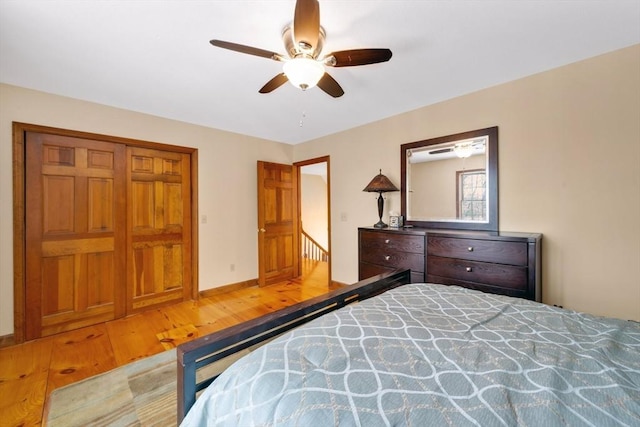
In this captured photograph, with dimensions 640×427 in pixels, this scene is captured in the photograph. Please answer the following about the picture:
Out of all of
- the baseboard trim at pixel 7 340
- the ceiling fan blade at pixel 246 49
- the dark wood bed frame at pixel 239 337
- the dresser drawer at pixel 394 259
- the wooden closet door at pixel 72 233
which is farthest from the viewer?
the dresser drawer at pixel 394 259

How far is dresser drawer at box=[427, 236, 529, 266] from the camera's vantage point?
2.05 metres

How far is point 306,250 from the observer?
6270 mm

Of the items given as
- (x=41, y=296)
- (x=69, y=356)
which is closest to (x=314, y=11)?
(x=69, y=356)

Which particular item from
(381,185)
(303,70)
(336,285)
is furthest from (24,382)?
(381,185)

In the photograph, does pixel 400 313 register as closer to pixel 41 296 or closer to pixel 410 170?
pixel 410 170

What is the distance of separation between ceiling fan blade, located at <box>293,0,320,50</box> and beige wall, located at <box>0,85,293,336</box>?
2593mm

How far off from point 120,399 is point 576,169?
380 centimetres

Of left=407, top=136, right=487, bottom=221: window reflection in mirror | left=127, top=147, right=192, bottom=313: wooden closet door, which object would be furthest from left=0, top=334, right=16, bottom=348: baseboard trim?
left=407, top=136, right=487, bottom=221: window reflection in mirror

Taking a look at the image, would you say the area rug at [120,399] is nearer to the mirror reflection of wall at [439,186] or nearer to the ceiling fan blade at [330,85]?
the ceiling fan blade at [330,85]

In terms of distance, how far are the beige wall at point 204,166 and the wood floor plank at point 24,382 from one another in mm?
301

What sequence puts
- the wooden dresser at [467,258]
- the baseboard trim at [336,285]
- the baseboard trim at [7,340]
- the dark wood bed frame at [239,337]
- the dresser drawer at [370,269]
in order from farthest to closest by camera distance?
the baseboard trim at [336,285]
the dresser drawer at [370,269]
the baseboard trim at [7,340]
the wooden dresser at [467,258]
the dark wood bed frame at [239,337]

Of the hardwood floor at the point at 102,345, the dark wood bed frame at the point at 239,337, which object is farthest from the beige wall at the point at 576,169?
the hardwood floor at the point at 102,345

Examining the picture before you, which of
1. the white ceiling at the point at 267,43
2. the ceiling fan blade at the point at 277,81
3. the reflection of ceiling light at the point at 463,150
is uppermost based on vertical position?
the white ceiling at the point at 267,43

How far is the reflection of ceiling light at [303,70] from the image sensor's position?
1524 millimetres
